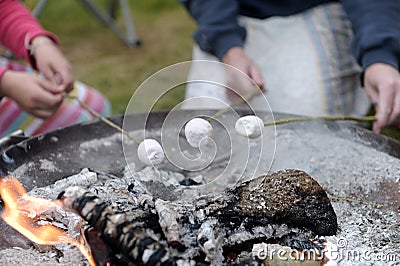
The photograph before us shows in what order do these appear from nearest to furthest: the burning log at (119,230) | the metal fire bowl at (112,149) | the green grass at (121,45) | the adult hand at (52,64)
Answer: the burning log at (119,230), the metal fire bowl at (112,149), the adult hand at (52,64), the green grass at (121,45)

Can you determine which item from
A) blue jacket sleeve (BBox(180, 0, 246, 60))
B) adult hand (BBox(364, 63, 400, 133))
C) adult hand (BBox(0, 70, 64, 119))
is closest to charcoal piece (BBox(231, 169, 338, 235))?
adult hand (BBox(364, 63, 400, 133))

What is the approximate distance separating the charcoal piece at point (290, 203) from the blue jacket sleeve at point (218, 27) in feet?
2.35

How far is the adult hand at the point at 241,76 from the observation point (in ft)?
3.80

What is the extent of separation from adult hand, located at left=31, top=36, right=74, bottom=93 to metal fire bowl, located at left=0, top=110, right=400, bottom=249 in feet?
0.57

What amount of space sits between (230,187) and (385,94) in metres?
0.49

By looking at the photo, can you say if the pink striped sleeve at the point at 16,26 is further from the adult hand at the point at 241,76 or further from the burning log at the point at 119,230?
the burning log at the point at 119,230

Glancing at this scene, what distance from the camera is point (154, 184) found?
107cm

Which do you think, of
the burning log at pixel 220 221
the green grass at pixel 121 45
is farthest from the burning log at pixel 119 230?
the green grass at pixel 121 45

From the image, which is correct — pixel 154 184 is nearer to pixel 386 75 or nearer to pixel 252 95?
pixel 252 95

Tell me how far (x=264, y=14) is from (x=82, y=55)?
1.48 meters

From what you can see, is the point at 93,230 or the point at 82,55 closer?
the point at 93,230

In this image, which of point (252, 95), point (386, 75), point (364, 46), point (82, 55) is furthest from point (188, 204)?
point (82, 55)

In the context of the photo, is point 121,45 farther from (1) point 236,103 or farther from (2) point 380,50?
(1) point 236,103

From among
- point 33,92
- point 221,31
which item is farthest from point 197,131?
point 221,31
